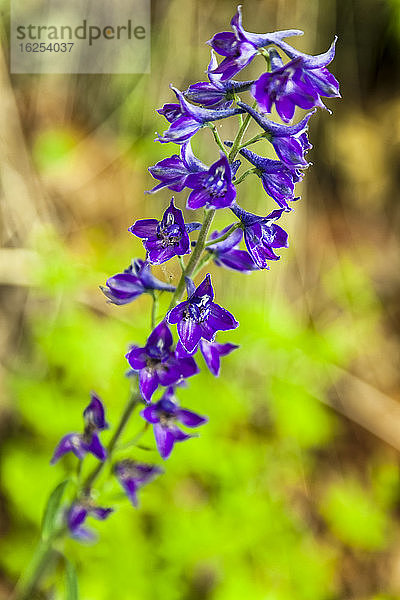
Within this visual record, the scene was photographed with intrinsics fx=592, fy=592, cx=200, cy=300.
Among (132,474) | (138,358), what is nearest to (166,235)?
(138,358)

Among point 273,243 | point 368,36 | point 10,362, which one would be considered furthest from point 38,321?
point 368,36

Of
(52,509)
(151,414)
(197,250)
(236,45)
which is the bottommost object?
(52,509)

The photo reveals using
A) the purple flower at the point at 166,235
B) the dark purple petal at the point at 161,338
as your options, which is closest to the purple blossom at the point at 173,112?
the purple flower at the point at 166,235

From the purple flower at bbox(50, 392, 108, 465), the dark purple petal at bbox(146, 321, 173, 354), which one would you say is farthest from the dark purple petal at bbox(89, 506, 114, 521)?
the dark purple petal at bbox(146, 321, 173, 354)

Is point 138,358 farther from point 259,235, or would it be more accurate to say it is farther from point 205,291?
point 259,235

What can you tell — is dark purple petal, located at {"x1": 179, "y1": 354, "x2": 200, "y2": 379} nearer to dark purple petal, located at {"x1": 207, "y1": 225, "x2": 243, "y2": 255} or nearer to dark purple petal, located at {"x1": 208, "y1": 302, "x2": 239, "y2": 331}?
dark purple petal, located at {"x1": 208, "y1": 302, "x2": 239, "y2": 331}
